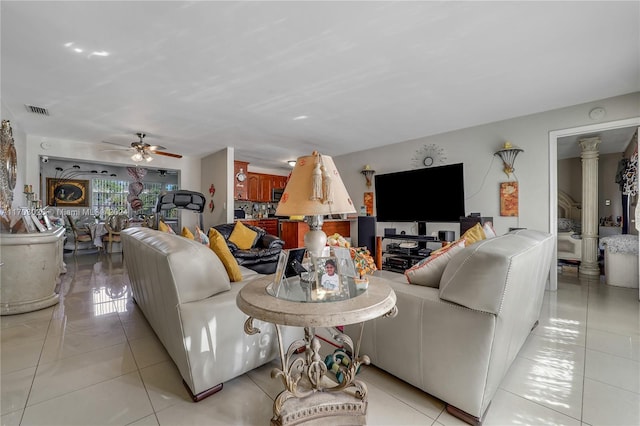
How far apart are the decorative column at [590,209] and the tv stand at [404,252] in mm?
2558

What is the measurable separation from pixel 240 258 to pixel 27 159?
14.6 feet

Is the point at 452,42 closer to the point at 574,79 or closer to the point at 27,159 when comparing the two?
the point at 574,79

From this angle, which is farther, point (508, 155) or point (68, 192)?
point (68, 192)

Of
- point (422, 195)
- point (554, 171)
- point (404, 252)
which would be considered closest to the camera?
point (554, 171)

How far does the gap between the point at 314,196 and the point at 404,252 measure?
153 inches

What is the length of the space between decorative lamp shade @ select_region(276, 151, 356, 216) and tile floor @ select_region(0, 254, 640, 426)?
1.11 meters

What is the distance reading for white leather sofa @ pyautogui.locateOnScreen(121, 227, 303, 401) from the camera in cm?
149

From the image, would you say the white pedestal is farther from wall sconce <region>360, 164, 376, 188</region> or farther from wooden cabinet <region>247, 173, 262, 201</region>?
wall sconce <region>360, 164, 376, 188</region>

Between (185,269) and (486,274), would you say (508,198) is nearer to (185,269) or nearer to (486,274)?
(486,274)

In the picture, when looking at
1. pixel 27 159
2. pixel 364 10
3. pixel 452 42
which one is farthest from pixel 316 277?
pixel 27 159

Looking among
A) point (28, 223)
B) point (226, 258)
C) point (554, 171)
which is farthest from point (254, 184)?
point (554, 171)

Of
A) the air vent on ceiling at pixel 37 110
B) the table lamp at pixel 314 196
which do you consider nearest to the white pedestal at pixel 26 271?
the air vent on ceiling at pixel 37 110

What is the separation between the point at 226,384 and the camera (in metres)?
1.67

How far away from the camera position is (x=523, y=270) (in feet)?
4.67
